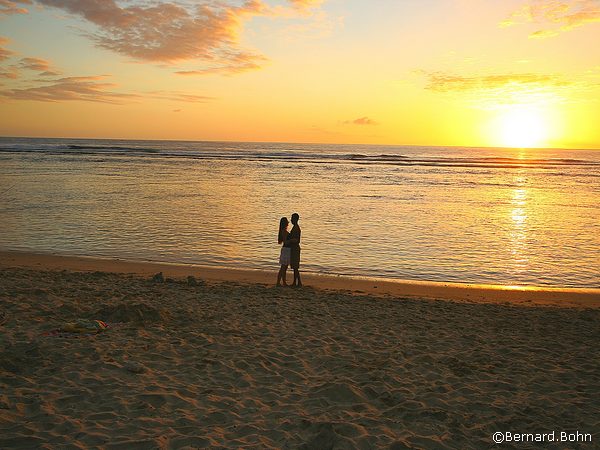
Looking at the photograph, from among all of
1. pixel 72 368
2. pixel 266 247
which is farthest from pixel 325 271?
pixel 72 368

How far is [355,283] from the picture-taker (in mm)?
12414

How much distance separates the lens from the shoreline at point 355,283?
11281 mm

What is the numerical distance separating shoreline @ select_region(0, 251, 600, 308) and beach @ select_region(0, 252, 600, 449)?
1.15 feet

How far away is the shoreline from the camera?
11.3 meters

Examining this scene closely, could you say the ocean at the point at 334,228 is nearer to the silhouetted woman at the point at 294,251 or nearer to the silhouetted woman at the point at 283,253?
the silhouetted woman at the point at 294,251

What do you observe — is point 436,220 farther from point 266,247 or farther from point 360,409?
point 360,409

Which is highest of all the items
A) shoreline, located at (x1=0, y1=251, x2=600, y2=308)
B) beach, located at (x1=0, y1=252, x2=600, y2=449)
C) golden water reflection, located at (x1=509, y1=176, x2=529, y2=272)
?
golden water reflection, located at (x1=509, y1=176, x2=529, y2=272)

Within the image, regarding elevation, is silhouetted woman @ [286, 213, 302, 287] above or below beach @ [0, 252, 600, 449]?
above

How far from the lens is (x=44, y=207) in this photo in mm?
23344

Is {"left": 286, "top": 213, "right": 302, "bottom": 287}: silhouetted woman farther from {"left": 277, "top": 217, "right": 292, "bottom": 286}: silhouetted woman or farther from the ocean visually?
the ocean

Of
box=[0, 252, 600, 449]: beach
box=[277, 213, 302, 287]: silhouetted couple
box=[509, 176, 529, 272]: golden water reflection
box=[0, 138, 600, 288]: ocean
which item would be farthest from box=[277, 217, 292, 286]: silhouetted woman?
box=[509, 176, 529, 272]: golden water reflection

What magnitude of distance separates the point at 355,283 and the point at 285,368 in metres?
6.03

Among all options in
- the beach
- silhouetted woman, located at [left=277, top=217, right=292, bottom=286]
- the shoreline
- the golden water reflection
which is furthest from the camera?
the golden water reflection

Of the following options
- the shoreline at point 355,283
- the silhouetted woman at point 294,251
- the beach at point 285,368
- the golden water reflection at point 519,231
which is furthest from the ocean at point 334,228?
the beach at point 285,368
